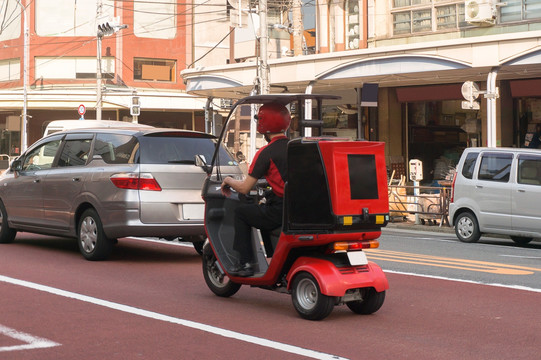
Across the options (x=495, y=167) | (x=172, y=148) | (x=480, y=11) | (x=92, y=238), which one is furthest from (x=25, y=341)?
(x=480, y=11)

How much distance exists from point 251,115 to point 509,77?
17.1 meters

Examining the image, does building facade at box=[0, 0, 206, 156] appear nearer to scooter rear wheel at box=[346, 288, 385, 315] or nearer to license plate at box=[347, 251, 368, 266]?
scooter rear wheel at box=[346, 288, 385, 315]

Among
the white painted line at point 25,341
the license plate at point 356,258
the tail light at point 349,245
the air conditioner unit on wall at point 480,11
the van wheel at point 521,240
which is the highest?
the air conditioner unit on wall at point 480,11

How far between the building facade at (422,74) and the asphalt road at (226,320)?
12.1 metres

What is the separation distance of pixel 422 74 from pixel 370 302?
1651 cm

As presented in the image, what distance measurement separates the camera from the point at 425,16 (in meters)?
26.5

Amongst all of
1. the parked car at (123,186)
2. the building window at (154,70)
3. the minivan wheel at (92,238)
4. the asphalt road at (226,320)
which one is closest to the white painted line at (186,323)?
the asphalt road at (226,320)

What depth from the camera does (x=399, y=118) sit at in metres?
28.8

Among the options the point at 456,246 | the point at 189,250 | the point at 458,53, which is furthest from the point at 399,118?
the point at 189,250

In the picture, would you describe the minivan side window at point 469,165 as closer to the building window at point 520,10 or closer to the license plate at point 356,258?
the building window at point 520,10

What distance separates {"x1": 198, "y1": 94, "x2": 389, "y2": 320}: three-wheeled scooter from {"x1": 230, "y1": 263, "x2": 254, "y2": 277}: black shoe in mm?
221

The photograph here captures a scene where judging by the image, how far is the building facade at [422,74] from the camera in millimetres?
21766

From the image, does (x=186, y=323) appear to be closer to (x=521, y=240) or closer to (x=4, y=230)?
(x=4, y=230)

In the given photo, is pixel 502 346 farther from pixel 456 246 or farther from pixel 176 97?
pixel 176 97
